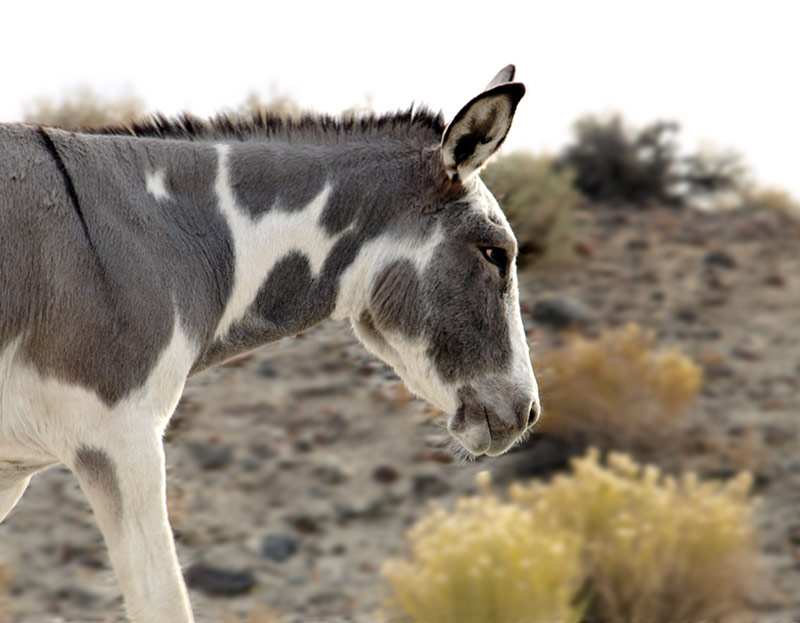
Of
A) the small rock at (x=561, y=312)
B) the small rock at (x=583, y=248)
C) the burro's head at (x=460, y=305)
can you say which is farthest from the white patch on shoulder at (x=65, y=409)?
the small rock at (x=583, y=248)

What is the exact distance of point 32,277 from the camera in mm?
2613

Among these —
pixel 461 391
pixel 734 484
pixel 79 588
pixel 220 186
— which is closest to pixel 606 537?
pixel 734 484

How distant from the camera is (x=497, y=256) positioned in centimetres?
314

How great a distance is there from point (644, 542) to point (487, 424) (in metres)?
4.34

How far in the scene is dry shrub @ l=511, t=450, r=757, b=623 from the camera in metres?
7.12

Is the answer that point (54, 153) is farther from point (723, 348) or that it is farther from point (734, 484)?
point (723, 348)

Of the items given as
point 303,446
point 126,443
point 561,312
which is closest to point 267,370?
point 303,446

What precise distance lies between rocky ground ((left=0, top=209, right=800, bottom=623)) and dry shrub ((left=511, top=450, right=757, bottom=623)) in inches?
35.0

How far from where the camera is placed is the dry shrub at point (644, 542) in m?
7.12

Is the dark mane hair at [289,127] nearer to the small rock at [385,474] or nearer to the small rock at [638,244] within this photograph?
the small rock at [385,474]

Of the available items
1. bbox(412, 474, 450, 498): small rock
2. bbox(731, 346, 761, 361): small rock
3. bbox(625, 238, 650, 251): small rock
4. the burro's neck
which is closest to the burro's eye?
the burro's neck

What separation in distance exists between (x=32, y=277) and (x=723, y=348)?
11652mm

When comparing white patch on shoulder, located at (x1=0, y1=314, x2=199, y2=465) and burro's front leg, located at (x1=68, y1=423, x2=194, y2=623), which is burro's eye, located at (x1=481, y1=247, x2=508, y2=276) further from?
burro's front leg, located at (x1=68, y1=423, x2=194, y2=623)

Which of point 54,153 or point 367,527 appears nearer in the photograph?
point 54,153
